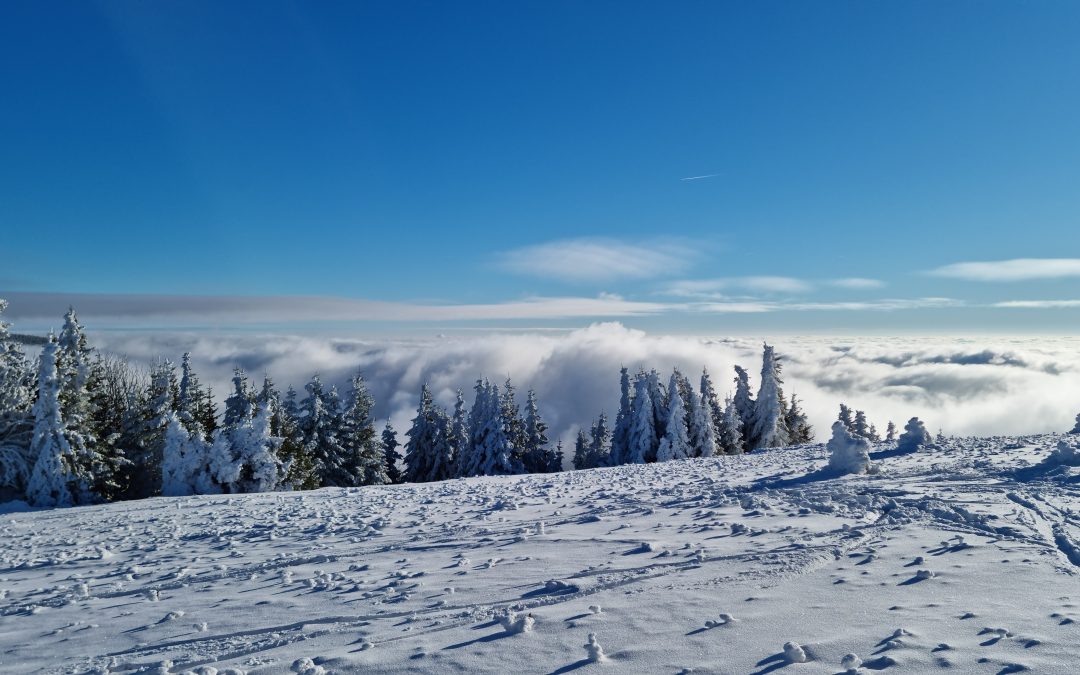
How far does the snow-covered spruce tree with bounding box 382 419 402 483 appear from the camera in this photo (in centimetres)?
5225

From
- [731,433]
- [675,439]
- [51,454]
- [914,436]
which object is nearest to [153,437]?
[51,454]

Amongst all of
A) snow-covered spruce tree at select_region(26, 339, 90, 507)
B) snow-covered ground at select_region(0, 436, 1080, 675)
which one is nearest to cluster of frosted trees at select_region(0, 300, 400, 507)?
snow-covered spruce tree at select_region(26, 339, 90, 507)

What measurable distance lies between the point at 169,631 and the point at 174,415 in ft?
70.2

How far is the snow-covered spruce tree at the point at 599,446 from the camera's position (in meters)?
58.0

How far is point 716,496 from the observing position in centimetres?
1495

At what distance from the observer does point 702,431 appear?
46469 millimetres

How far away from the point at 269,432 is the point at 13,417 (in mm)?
9867

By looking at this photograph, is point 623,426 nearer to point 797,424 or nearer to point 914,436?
point 797,424

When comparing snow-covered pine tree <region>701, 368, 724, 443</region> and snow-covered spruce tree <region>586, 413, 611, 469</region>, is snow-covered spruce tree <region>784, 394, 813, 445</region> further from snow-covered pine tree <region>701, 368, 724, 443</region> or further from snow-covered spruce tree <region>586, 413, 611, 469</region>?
snow-covered spruce tree <region>586, 413, 611, 469</region>

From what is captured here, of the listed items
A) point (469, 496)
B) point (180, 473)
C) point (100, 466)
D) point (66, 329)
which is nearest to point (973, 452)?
point (469, 496)

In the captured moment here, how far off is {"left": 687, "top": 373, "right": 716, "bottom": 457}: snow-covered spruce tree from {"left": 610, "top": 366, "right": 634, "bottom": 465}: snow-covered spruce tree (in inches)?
247

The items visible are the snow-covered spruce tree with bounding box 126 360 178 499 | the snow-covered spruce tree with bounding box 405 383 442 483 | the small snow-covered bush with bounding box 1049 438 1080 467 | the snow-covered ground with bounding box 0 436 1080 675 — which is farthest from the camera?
the snow-covered spruce tree with bounding box 405 383 442 483

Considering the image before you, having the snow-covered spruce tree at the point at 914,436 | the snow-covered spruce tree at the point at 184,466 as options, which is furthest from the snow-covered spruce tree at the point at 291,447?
the snow-covered spruce tree at the point at 914,436

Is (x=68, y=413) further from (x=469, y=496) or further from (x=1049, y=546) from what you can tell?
(x=1049, y=546)
